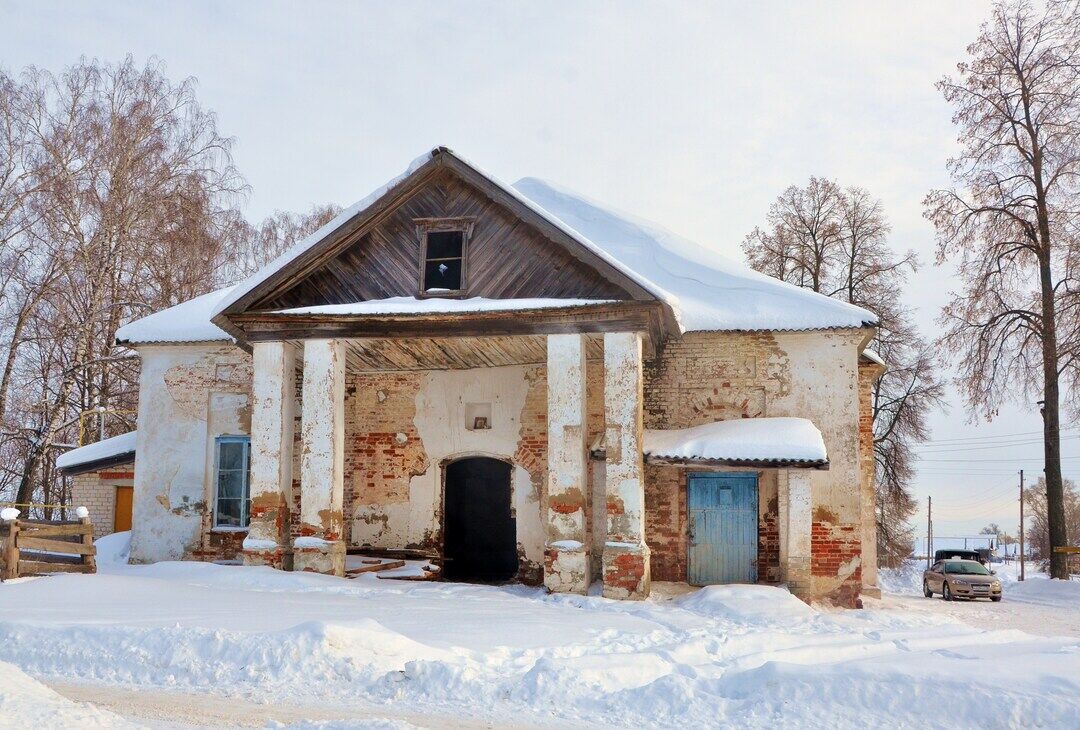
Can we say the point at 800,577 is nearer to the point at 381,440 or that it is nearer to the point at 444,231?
the point at 444,231

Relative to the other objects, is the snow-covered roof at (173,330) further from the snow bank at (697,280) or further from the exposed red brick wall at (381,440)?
the snow bank at (697,280)

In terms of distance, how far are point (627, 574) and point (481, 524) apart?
249 inches

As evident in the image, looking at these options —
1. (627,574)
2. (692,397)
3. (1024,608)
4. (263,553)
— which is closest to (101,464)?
(263,553)

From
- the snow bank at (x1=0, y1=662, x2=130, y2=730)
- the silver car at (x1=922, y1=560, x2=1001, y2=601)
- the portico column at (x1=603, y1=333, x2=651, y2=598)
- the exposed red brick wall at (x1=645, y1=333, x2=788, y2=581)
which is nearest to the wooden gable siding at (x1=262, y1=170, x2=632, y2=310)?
the portico column at (x1=603, y1=333, x2=651, y2=598)

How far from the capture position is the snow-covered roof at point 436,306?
1250 cm

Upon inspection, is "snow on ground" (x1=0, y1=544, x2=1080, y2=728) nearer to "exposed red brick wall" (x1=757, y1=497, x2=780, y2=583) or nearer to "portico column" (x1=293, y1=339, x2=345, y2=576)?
"portico column" (x1=293, y1=339, x2=345, y2=576)

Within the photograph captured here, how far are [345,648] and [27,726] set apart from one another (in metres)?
2.59

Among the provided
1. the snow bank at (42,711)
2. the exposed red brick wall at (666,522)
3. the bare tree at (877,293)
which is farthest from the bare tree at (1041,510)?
the snow bank at (42,711)

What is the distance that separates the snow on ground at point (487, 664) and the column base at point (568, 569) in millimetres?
1282

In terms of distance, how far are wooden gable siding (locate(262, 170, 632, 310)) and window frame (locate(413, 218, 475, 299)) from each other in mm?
57

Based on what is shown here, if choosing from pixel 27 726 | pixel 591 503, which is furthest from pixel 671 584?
pixel 27 726

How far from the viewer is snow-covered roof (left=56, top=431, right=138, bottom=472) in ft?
58.9

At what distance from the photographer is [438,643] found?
779 cm

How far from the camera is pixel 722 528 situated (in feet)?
47.6
